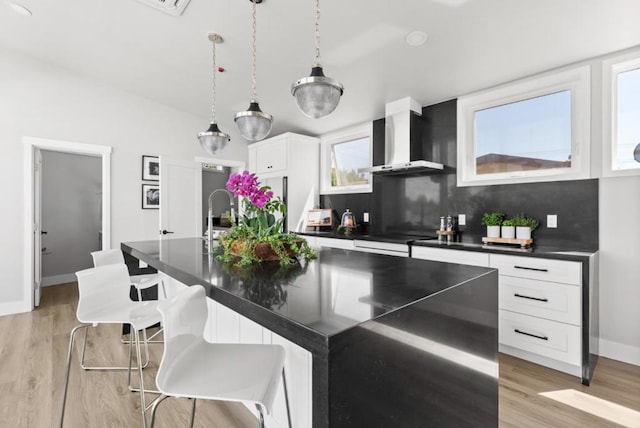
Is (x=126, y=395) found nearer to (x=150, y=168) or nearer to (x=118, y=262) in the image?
(x=118, y=262)

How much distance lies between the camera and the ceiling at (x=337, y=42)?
2213 millimetres

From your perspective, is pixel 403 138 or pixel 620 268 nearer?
pixel 620 268

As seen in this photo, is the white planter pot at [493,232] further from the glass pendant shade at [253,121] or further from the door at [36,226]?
the door at [36,226]

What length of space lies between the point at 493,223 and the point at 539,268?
25.5 inches

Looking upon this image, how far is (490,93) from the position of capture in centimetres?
305

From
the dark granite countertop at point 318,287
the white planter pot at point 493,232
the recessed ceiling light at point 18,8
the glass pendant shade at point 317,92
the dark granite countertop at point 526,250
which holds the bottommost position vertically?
the dark granite countertop at point 526,250

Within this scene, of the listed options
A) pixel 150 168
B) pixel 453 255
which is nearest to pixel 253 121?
pixel 453 255

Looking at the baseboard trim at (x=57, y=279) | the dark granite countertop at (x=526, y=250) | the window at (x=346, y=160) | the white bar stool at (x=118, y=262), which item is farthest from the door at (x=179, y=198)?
the dark granite countertop at (x=526, y=250)

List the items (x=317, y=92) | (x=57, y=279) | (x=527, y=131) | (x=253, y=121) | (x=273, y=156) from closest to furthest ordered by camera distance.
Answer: (x=317, y=92) < (x=253, y=121) < (x=527, y=131) < (x=273, y=156) < (x=57, y=279)

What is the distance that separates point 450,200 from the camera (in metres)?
3.36

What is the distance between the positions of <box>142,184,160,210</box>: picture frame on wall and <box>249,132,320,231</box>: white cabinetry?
1.57 m

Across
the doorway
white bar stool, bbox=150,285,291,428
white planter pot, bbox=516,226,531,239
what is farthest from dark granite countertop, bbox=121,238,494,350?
the doorway

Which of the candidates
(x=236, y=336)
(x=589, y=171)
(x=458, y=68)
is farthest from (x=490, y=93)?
(x=236, y=336)

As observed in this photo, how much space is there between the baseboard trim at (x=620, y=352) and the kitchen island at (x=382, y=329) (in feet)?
5.80
